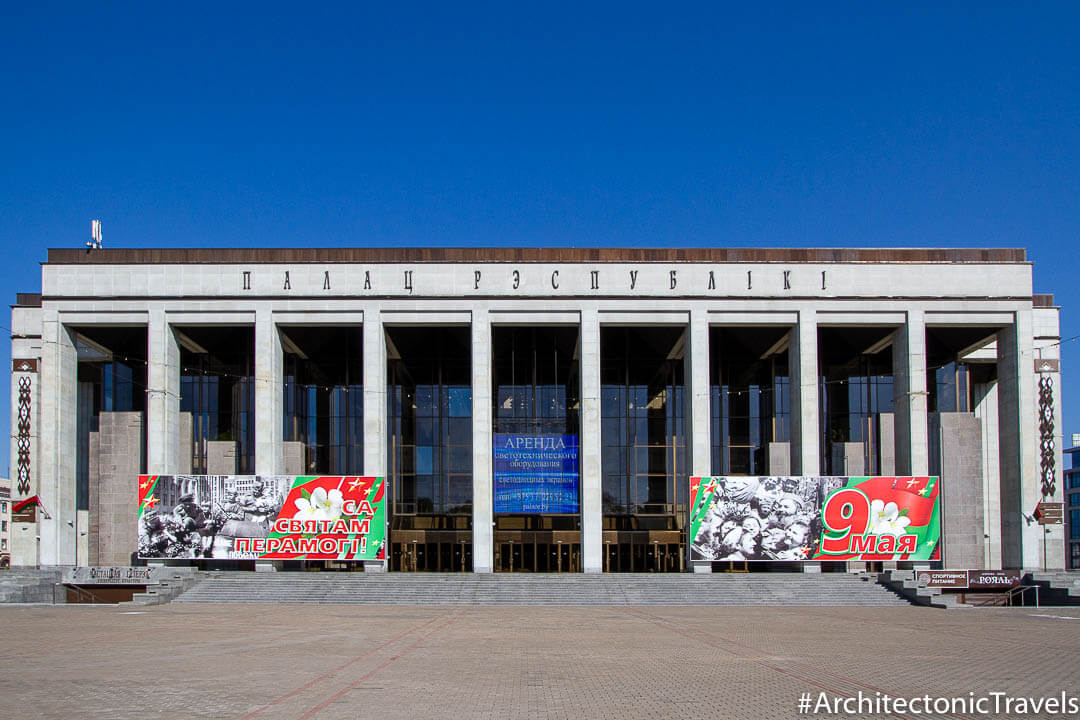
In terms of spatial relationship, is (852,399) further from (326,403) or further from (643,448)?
(326,403)

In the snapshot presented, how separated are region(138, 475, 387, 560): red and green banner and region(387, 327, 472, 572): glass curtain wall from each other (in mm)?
7579

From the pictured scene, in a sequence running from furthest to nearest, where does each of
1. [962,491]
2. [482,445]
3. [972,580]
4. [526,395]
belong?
[526,395] < [962,491] < [482,445] < [972,580]

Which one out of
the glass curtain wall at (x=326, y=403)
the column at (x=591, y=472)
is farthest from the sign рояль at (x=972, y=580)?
the glass curtain wall at (x=326, y=403)

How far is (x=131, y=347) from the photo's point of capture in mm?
52062

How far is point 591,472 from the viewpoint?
148 ft

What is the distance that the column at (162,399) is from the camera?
148ft

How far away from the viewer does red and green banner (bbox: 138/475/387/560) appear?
4266cm

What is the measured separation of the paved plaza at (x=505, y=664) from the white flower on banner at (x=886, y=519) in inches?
510

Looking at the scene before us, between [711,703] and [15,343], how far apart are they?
42967mm

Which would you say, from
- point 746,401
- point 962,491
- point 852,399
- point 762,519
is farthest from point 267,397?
point 962,491

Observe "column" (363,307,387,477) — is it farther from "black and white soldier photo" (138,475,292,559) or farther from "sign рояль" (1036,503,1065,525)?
"sign рояль" (1036,503,1065,525)

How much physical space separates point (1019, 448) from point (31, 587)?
39.8m

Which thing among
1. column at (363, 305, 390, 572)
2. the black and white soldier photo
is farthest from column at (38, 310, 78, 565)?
column at (363, 305, 390, 572)

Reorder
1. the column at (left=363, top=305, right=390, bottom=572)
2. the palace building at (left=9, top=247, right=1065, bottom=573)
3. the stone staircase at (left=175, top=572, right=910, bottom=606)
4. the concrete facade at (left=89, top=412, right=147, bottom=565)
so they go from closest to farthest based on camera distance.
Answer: the stone staircase at (left=175, top=572, right=910, bottom=606), the column at (left=363, top=305, right=390, bottom=572), the palace building at (left=9, top=247, right=1065, bottom=573), the concrete facade at (left=89, top=412, right=147, bottom=565)
